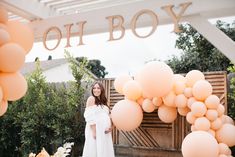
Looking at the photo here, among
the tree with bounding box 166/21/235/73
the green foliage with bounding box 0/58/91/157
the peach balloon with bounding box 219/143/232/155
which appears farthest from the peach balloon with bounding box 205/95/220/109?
the tree with bounding box 166/21/235/73

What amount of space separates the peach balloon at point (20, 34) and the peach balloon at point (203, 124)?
10.3ft

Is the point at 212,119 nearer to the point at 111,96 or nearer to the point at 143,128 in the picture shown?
the point at 143,128

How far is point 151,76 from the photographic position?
5.02m

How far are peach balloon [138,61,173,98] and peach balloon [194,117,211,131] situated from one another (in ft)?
2.19

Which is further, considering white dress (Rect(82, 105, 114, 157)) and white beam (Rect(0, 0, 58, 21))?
white dress (Rect(82, 105, 114, 157))

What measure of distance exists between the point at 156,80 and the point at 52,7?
1.88 metres

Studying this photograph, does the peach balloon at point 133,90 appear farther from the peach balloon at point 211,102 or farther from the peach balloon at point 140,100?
the peach balloon at point 211,102

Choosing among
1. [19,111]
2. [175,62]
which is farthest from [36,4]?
[175,62]

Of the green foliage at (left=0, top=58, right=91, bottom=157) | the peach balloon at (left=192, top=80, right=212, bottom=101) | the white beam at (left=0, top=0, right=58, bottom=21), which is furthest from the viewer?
the green foliage at (left=0, top=58, right=91, bottom=157)

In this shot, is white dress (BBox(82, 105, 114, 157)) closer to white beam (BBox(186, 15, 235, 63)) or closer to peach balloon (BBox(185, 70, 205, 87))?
peach balloon (BBox(185, 70, 205, 87))

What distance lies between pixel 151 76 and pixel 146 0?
174 centimetres

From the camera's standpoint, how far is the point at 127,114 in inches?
220

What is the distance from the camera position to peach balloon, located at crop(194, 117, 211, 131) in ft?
15.5

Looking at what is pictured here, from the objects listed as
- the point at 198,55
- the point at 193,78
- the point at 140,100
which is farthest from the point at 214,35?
the point at 198,55
